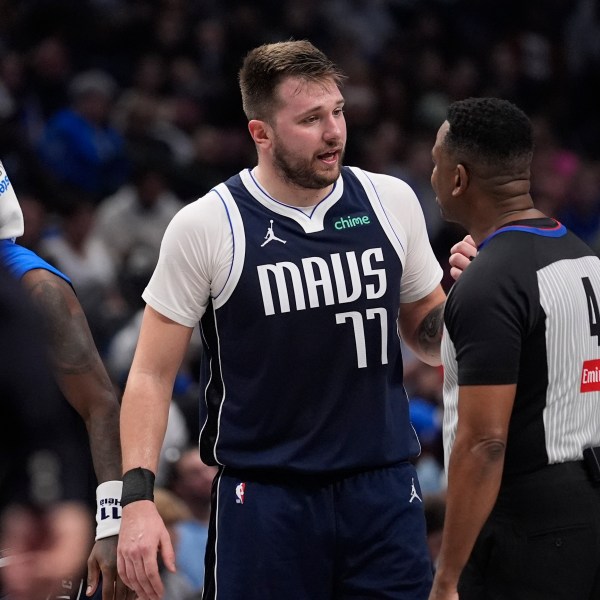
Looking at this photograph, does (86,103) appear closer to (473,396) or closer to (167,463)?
(167,463)

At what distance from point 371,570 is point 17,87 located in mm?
7562

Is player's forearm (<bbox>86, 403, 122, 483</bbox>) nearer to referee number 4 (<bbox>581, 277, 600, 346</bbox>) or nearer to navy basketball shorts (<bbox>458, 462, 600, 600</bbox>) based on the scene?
navy basketball shorts (<bbox>458, 462, 600, 600</bbox>)

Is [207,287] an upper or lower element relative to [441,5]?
lower

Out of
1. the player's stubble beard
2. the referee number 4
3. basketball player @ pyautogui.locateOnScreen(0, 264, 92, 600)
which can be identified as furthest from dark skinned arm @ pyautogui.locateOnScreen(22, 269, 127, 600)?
basketball player @ pyautogui.locateOnScreen(0, 264, 92, 600)

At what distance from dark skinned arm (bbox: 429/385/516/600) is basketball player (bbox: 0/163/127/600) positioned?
1033 mm

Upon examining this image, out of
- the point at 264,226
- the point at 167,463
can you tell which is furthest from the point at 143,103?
the point at 264,226

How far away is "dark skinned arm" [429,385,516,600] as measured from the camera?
3576mm

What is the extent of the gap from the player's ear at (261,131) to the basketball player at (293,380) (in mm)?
70

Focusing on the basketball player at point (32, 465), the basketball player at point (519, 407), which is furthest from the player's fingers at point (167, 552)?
the basketball player at point (32, 465)

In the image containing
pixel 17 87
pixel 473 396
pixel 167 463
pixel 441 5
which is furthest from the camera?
pixel 441 5

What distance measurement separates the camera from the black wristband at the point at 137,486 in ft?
13.1

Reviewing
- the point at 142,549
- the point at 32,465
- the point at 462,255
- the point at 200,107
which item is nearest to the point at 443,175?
the point at 462,255

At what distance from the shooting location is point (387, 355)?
13.9 feet

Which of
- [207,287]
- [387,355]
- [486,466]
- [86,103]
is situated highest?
[86,103]
